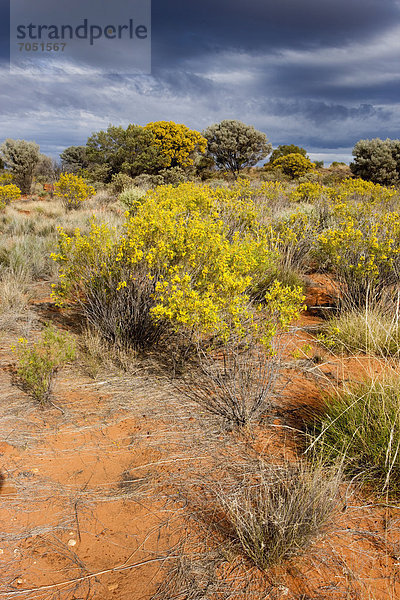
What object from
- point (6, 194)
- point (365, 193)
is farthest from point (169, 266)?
point (6, 194)

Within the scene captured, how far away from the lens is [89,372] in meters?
3.73

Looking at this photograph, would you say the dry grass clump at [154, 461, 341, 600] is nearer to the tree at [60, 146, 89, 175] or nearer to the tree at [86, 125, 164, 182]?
the tree at [86, 125, 164, 182]

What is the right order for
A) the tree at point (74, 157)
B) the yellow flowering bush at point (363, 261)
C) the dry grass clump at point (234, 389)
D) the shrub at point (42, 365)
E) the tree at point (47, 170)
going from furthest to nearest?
1. the tree at point (74, 157)
2. the tree at point (47, 170)
3. the yellow flowering bush at point (363, 261)
4. the shrub at point (42, 365)
5. the dry grass clump at point (234, 389)

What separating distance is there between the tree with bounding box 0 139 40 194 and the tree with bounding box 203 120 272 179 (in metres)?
14.1

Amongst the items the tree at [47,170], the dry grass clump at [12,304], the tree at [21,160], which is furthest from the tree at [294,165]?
the dry grass clump at [12,304]

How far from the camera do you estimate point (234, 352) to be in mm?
3219

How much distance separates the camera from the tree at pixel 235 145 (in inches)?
1166

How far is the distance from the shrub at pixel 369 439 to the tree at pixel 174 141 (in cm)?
2358

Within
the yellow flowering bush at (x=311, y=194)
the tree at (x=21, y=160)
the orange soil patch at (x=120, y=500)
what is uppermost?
the tree at (x=21, y=160)

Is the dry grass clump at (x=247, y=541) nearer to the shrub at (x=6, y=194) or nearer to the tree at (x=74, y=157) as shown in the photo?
the shrub at (x=6, y=194)

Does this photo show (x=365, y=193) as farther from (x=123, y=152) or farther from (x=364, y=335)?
(x=123, y=152)

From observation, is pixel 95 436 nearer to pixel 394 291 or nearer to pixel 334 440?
pixel 334 440

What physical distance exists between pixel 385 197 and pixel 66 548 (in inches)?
463

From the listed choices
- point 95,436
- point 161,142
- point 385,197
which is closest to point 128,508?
point 95,436
